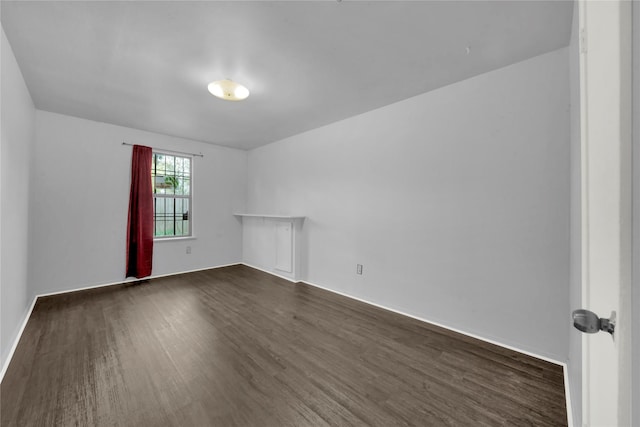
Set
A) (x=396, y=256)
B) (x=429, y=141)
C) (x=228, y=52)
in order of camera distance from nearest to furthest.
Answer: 1. (x=228, y=52)
2. (x=429, y=141)
3. (x=396, y=256)

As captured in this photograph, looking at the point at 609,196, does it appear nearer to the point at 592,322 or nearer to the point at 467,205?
the point at 592,322

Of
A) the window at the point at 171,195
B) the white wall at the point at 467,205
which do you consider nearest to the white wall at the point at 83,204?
the window at the point at 171,195

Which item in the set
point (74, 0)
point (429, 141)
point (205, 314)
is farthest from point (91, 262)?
point (429, 141)

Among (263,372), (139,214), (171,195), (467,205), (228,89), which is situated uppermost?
(228,89)

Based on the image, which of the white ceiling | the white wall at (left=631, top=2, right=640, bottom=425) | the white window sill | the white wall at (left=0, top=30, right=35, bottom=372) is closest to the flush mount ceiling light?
the white ceiling

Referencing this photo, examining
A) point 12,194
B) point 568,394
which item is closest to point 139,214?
point 12,194

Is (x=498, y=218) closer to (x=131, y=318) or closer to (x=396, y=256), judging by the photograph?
(x=396, y=256)

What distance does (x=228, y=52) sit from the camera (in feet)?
6.71

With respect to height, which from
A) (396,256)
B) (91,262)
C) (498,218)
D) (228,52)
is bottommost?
(91,262)

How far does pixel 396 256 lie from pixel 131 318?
118 inches

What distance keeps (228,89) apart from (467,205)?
2.54 metres

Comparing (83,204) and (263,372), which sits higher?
(83,204)

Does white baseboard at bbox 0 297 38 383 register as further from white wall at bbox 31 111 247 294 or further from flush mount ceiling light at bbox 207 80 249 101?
flush mount ceiling light at bbox 207 80 249 101

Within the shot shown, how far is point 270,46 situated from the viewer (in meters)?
1.98
